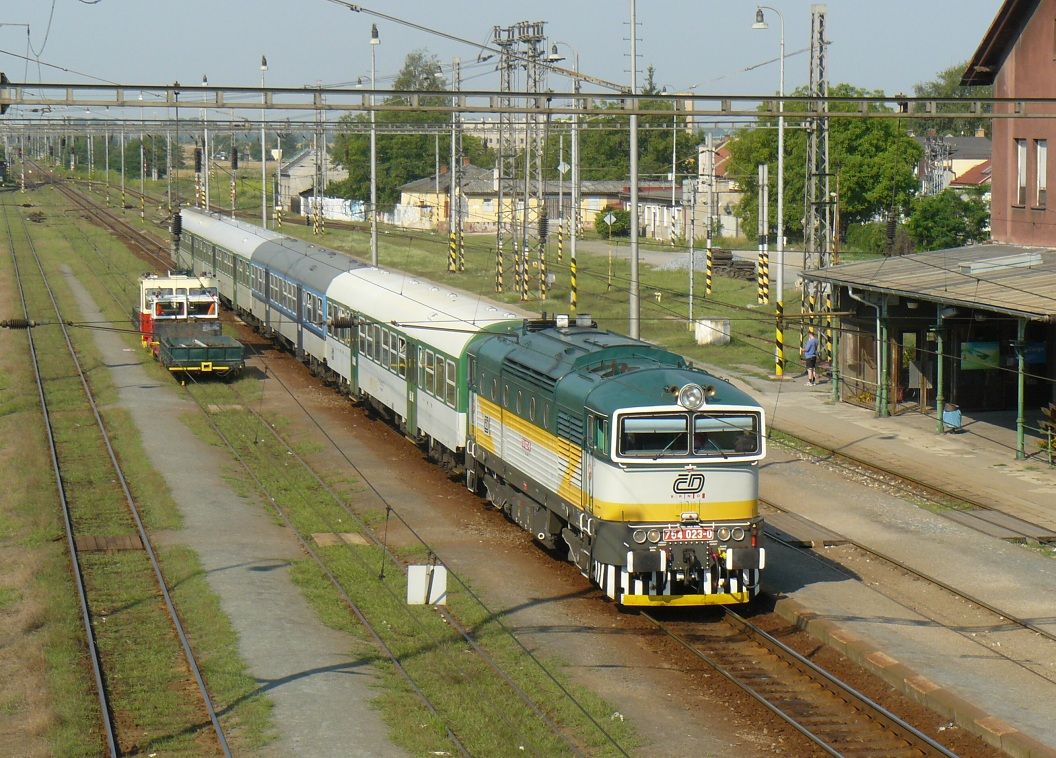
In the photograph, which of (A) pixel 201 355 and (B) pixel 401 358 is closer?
(B) pixel 401 358

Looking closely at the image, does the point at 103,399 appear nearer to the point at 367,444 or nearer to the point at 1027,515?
the point at 367,444

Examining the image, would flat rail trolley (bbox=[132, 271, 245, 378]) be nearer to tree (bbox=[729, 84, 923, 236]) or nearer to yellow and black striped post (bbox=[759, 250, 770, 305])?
yellow and black striped post (bbox=[759, 250, 770, 305])

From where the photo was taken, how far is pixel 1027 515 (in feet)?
77.0

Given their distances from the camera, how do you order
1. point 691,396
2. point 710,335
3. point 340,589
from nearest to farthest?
point 691,396
point 340,589
point 710,335

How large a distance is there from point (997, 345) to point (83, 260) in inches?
2008

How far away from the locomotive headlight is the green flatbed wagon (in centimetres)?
2233

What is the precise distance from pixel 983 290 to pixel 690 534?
14.2m

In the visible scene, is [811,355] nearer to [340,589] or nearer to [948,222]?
[340,589]

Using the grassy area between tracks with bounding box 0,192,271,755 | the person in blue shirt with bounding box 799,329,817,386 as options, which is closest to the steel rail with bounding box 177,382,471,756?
the grassy area between tracks with bounding box 0,192,271,755

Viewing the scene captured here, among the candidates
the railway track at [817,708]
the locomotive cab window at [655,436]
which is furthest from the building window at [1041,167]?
the railway track at [817,708]

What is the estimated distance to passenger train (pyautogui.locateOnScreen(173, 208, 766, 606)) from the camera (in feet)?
54.8

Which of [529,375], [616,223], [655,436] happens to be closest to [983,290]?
[529,375]

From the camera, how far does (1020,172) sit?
120 feet

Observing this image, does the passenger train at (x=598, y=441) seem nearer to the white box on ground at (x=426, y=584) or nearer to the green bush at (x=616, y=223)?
the white box on ground at (x=426, y=584)
